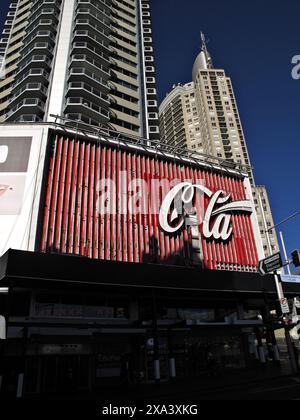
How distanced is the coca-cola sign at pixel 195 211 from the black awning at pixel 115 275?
6.95 metres

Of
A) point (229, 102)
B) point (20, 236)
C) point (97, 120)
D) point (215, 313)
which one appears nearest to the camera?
point (20, 236)

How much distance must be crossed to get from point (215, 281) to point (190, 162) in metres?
15.1

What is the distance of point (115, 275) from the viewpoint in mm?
19328

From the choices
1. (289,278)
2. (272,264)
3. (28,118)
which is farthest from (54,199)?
(28,118)

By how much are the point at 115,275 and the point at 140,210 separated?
380 inches

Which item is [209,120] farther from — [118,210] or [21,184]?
[21,184]

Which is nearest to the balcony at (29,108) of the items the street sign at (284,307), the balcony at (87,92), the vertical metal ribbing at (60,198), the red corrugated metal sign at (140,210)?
the balcony at (87,92)

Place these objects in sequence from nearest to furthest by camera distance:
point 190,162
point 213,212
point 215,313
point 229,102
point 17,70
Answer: point 215,313 < point 213,212 < point 190,162 < point 17,70 < point 229,102

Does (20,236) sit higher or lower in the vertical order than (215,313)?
higher

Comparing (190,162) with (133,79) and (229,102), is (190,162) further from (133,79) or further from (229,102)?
(229,102)

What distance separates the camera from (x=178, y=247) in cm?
2830

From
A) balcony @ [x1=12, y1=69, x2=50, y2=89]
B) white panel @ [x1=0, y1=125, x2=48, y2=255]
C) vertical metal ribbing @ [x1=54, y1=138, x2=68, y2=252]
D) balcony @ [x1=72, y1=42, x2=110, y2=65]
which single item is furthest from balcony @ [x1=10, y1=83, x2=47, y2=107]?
vertical metal ribbing @ [x1=54, y1=138, x2=68, y2=252]

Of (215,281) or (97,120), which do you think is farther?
(97,120)
